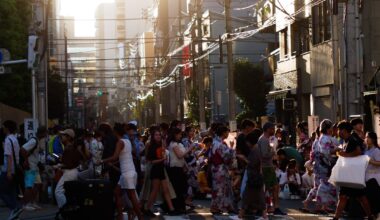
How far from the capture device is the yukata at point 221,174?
1614cm

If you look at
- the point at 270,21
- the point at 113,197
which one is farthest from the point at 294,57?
the point at 113,197

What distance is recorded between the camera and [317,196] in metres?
16.3

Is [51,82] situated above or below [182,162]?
above

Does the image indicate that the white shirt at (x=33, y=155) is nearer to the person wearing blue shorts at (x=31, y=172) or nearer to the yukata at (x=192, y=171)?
the person wearing blue shorts at (x=31, y=172)

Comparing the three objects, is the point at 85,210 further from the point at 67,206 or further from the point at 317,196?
the point at 317,196

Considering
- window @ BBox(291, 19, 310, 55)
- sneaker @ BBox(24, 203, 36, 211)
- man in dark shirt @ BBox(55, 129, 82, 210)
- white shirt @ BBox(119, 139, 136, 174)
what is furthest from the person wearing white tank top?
window @ BBox(291, 19, 310, 55)

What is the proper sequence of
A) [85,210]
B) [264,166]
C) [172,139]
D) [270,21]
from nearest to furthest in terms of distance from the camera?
[85,210]
[264,166]
[172,139]
[270,21]

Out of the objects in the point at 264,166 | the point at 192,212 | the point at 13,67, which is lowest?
the point at 192,212

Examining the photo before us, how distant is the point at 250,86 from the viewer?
165 feet

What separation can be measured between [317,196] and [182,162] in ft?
9.68

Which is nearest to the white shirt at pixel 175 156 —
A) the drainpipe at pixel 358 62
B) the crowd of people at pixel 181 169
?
the crowd of people at pixel 181 169

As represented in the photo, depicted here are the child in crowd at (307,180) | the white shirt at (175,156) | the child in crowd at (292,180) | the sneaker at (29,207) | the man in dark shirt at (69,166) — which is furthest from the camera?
the child in crowd at (292,180)

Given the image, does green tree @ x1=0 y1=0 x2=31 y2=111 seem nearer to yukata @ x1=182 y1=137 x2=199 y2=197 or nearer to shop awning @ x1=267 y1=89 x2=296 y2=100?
shop awning @ x1=267 y1=89 x2=296 y2=100

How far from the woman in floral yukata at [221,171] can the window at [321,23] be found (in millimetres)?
17184
